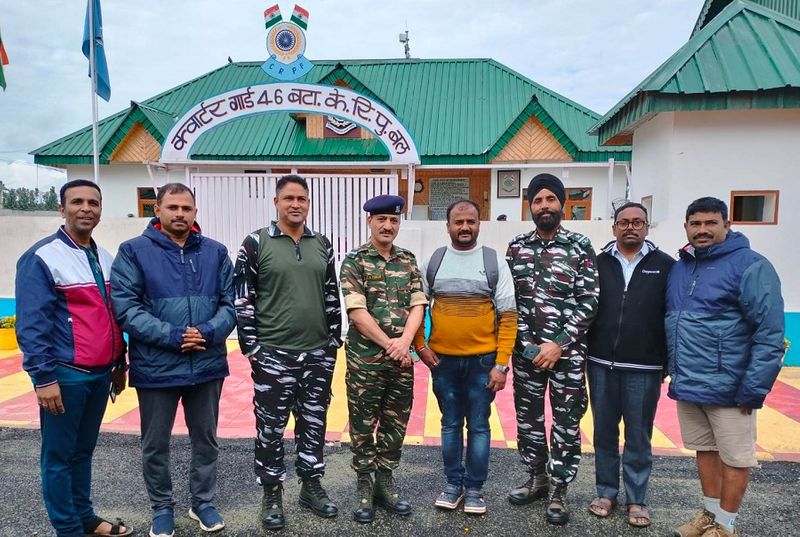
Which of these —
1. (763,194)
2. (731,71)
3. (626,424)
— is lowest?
(626,424)

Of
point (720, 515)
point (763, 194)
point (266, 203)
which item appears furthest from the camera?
point (266, 203)

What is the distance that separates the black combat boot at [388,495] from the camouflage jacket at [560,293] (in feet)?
3.80

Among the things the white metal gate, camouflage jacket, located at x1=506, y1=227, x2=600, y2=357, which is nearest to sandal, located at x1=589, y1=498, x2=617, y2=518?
camouflage jacket, located at x1=506, y1=227, x2=600, y2=357

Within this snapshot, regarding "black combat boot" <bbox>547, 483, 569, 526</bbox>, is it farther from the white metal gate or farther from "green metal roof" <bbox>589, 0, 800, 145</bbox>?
"green metal roof" <bbox>589, 0, 800, 145</bbox>

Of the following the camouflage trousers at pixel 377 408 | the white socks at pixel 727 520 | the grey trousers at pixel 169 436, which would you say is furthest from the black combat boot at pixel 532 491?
the grey trousers at pixel 169 436

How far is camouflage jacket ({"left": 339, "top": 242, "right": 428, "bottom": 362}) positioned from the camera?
3072 millimetres

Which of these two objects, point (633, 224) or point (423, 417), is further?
point (423, 417)

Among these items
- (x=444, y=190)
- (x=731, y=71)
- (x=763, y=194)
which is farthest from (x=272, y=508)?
(x=444, y=190)

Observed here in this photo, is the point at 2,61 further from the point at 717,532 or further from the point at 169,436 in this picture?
the point at 717,532

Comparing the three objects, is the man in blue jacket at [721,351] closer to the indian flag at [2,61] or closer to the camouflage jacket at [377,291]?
the camouflage jacket at [377,291]

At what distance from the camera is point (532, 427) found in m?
3.29

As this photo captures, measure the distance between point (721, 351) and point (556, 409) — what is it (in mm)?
987

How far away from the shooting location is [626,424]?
3201mm

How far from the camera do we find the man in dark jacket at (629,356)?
3.12 metres
